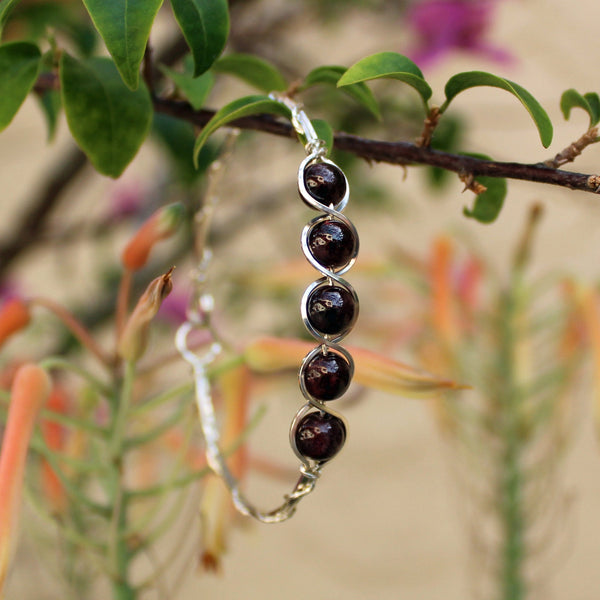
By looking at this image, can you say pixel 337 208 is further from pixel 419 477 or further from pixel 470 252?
pixel 419 477

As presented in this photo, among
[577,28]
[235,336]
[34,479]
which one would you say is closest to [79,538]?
[34,479]

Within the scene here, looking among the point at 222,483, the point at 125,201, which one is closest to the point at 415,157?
the point at 222,483

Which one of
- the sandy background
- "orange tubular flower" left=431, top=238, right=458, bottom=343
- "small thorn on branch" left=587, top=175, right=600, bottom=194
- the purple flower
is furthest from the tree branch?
the sandy background

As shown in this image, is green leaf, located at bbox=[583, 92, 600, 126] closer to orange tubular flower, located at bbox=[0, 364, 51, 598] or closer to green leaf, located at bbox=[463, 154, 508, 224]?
green leaf, located at bbox=[463, 154, 508, 224]

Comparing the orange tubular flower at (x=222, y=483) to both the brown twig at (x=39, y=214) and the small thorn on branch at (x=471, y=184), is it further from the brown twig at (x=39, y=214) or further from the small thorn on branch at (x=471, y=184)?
the brown twig at (x=39, y=214)

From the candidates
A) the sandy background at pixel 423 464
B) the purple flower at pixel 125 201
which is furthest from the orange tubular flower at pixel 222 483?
the sandy background at pixel 423 464

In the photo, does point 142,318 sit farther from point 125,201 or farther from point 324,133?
point 125,201
